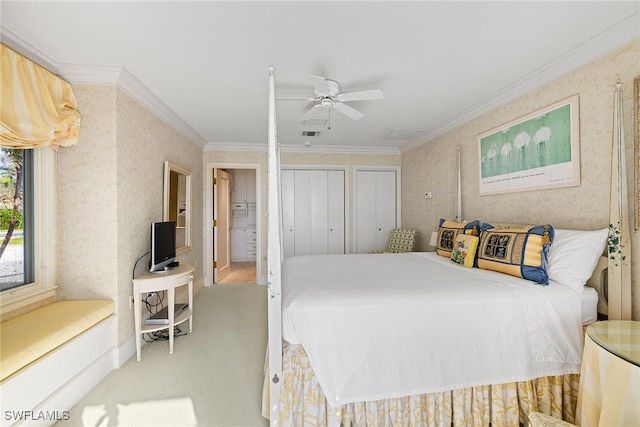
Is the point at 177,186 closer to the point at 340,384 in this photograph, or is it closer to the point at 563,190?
the point at 340,384

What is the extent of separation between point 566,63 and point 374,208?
11.2ft

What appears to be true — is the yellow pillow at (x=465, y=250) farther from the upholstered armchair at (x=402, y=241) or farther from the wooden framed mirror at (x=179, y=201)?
the wooden framed mirror at (x=179, y=201)

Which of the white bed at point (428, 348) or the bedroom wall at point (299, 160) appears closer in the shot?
the white bed at point (428, 348)

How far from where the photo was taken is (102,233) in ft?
7.42

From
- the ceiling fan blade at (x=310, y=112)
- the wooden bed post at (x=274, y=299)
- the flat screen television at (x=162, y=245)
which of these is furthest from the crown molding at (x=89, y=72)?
the wooden bed post at (x=274, y=299)

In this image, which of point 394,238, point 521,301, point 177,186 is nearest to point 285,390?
point 521,301

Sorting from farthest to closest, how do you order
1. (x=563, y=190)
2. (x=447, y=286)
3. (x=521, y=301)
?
(x=563, y=190), (x=447, y=286), (x=521, y=301)

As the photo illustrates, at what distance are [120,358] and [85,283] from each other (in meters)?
0.69

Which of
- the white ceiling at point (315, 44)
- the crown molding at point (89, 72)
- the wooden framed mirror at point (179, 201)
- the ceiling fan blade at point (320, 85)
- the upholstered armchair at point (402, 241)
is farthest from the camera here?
the upholstered armchair at point (402, 241)

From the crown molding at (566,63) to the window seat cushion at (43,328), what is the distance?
394 cm

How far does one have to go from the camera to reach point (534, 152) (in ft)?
7.85

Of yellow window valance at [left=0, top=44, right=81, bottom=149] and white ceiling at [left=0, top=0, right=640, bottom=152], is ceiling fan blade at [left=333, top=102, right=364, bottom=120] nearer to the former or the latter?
white ceiling at [left=0, top=0, right=640, bottom=152]

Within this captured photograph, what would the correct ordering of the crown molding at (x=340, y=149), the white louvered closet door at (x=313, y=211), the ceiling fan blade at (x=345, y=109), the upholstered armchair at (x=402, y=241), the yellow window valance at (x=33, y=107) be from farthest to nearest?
1. the white louvered closet door at (x=313, y=211)
2. the crown molding at (x=340, y=149)
3. the upholstered armchair at (x=402, y=241)
4. the ceiling fan blade at (x=345, y=109)
5. the yellow window valance at (x=33, y=107)

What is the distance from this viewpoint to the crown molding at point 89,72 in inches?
72.6
